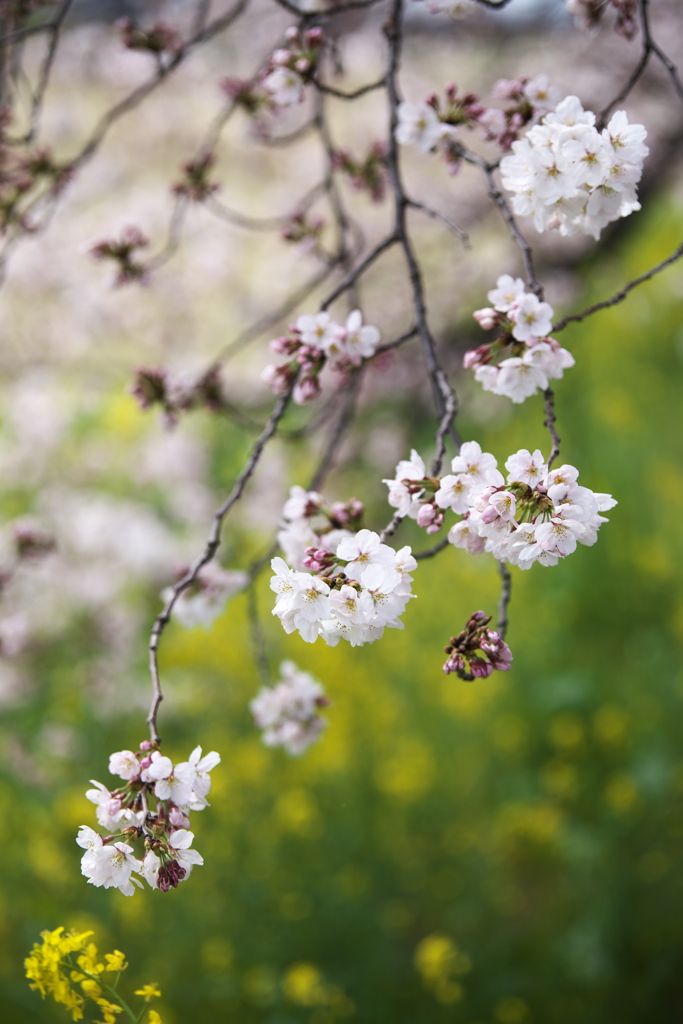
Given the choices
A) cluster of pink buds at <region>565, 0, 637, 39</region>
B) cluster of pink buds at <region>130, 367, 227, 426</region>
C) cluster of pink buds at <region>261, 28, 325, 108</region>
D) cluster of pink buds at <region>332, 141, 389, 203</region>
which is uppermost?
cluster of pink buds at <region>565, 0, 637, 39</region>

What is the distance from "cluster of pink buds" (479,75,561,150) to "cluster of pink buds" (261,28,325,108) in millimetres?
375

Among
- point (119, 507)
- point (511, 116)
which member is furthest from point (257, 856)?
point (119, 507)

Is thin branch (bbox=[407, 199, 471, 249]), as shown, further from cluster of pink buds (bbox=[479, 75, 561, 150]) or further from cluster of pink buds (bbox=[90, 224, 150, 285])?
cluster of pink buds (bbox=[90, 224, 150, 285])

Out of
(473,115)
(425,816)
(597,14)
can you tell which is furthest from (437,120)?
(425,816)

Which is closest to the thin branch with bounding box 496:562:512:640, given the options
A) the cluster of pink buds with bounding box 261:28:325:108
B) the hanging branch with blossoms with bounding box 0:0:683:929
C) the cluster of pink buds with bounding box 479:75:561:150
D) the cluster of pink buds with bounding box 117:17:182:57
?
the hanging branch with blossoms with bounding box 0:0:683:929

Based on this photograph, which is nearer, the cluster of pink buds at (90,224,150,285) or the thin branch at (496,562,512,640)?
the thin branch at (496,562,512,640)

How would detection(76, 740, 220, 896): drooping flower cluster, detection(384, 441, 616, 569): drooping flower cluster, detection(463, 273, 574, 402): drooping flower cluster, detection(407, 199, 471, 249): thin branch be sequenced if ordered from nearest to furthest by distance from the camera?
detection(384, 441, 616, 569): drooping flower cluster < detection(76, 740, 220, 896): drooping flower cluster < detection(463, 273, 574, 402): drooping flower cluster < detection(407, 199, 471, 249): thin branch

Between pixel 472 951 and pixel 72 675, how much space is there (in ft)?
7.38

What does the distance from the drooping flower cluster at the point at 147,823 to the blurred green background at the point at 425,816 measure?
119 cm

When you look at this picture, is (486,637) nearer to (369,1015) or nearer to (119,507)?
(369,1015)

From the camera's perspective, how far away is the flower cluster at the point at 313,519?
1511 mm

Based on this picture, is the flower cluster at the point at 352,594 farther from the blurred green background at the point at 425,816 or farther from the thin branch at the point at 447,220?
the blurred green background at the point at 425,816

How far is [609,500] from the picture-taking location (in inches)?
42.9

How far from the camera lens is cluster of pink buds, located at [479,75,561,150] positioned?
5.32ft
